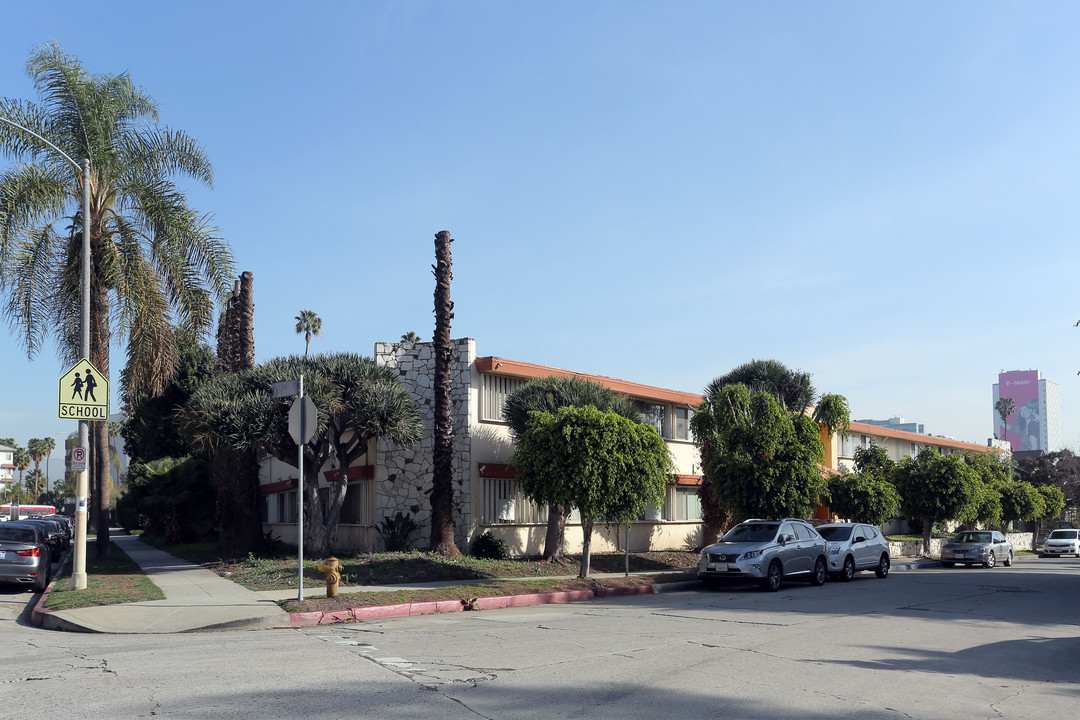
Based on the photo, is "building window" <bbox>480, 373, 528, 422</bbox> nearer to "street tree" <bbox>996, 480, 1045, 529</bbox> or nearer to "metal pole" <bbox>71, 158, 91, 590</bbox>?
"metal pole" <bbox>71, 158, 91, 590</bbox>

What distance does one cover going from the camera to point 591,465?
19469 millimetres

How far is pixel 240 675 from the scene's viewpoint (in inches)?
339

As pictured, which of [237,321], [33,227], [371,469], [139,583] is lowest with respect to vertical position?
[139,583]

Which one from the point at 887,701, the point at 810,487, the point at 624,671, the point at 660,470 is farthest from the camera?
the point at 810,487

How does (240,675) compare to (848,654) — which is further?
(848,654)

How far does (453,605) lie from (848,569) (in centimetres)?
1270

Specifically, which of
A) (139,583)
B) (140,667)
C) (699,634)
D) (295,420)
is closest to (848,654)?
(699,634)

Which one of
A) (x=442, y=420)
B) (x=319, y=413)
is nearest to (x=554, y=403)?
(x=442, y=420)

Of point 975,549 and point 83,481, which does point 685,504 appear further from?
point 83,481

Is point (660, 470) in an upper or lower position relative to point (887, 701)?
upper

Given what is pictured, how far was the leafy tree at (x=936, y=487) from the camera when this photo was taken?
113 ft

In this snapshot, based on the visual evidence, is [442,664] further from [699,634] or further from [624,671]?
[699,634]

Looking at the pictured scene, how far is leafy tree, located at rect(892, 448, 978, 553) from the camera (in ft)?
113

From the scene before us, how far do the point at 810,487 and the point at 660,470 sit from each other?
6317 mm
